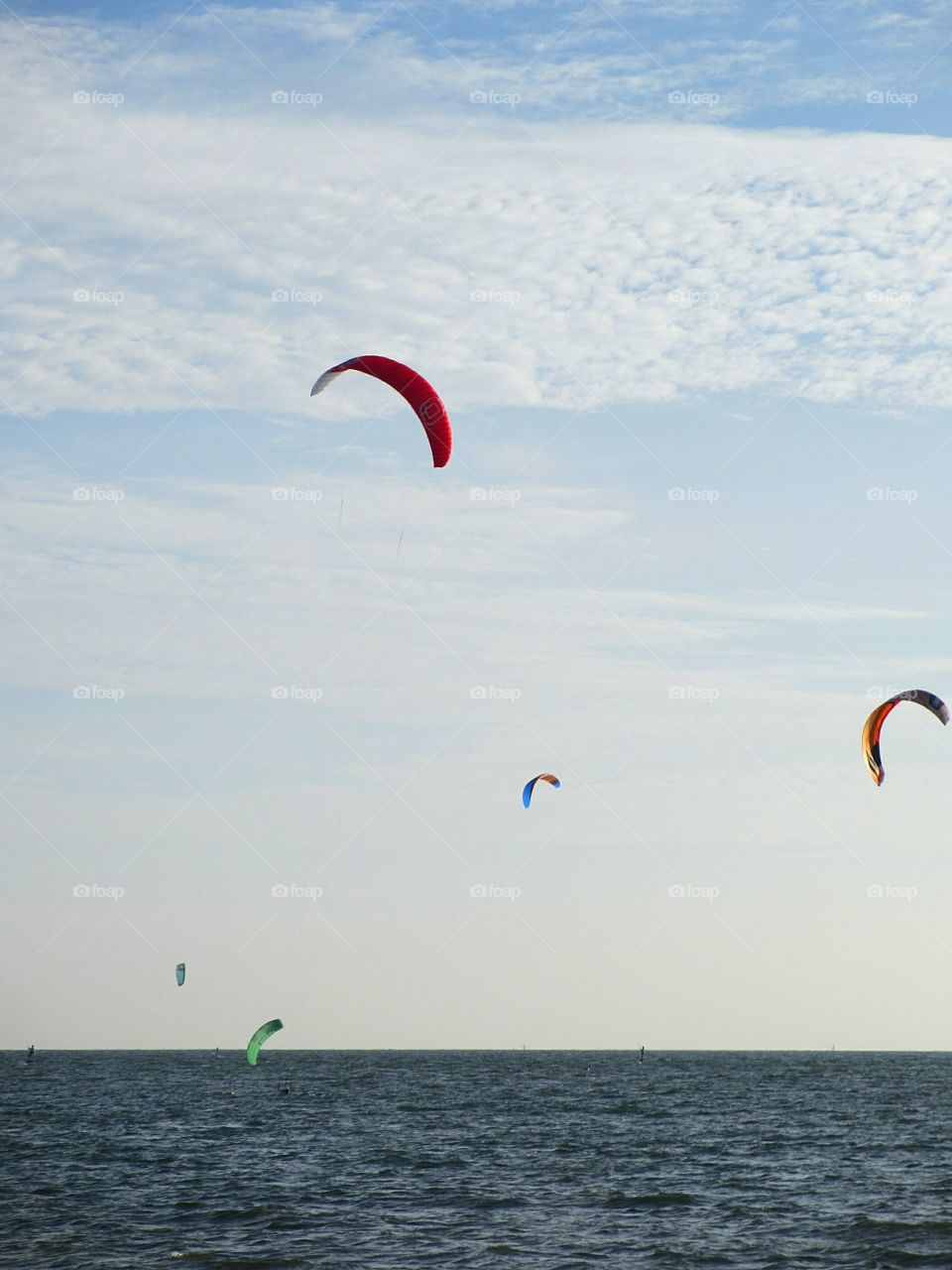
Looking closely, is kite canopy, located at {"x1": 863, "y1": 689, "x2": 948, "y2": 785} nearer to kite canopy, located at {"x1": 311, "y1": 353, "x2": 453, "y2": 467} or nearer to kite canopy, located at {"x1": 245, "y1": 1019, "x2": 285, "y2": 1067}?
kite canopy, located at {"x1": 311, "y1": 353, "x2": 453, "y2": 467}

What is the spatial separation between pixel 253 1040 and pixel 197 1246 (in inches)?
1119

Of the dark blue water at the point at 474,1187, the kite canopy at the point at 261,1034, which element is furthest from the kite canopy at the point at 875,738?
the kite canopy at the point at 261,1034

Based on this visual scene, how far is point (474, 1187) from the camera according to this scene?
27.8 meters

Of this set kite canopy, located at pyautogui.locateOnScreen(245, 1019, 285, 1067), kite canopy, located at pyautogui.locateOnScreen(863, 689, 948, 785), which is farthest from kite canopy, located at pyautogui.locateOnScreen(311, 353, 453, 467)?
kite canopy, located at pyautogui.locateOnScreen(245, 1019, 285, 1067)

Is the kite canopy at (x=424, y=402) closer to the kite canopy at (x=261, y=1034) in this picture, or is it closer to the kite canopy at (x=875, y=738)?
the kite canopy at (x=875, y=738)

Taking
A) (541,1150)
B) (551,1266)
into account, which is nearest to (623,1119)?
(541,1150)

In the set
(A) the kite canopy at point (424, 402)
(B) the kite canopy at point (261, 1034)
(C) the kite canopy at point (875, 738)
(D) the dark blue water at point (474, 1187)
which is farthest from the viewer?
(B) the kite canopy at point (261, 1034)

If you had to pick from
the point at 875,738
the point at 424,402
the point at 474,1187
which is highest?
the point at 424,402

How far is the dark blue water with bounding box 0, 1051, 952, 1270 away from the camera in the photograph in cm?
2117

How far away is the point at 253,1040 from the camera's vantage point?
1933 inches

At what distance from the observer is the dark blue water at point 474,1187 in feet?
69.5

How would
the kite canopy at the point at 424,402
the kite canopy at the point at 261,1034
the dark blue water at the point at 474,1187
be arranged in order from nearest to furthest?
the dark blue water at the point at 474,1187
the kite canopy at the point at 424,402
the kite canopy at the point at 261,1034

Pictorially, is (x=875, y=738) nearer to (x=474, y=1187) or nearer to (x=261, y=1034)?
(x=474, y=1187)

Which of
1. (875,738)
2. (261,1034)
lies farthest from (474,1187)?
(261,1034)
